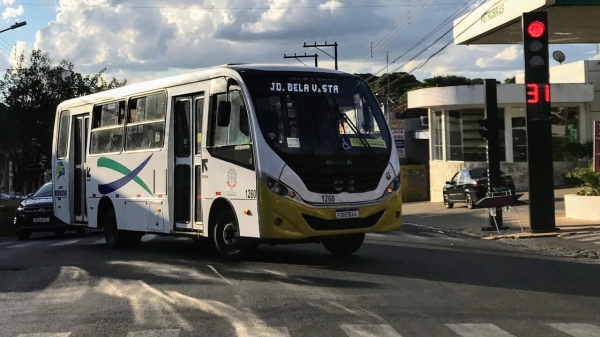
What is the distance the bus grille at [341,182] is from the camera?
12000mm

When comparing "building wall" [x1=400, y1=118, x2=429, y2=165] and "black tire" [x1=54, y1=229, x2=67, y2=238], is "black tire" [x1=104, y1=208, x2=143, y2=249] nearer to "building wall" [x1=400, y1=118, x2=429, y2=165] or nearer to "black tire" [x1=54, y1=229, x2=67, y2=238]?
"black tire" [x1=54, y1=229, x2=67, y2=238]

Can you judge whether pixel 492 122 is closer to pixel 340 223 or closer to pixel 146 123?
pixel 146 123

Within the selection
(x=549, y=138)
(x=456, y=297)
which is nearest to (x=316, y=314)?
(x=456, y=297)

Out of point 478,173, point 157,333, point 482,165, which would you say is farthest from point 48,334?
point 482,165

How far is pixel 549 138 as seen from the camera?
18.9 m

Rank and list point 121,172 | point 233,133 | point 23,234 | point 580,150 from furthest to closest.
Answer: point 580,150 → point 23,234 → point 121,172 → point 233,133

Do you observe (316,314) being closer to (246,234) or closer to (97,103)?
(246,234)

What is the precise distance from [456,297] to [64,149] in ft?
40.1

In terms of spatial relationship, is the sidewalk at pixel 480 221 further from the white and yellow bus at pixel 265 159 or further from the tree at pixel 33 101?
the tree at pixel 33 101

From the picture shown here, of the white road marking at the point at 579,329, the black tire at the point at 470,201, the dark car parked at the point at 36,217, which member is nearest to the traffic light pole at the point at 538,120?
the black tire at the point at 470,201

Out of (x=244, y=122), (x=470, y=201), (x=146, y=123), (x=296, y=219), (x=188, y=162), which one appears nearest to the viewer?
(x=296, y=219)

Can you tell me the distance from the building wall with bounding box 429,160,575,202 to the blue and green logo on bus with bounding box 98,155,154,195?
859 inches

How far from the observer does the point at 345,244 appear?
13.8 m

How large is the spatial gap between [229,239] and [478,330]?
19.4 ft
